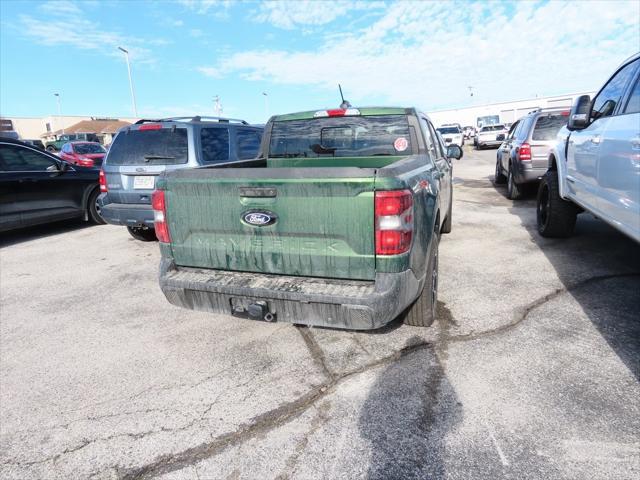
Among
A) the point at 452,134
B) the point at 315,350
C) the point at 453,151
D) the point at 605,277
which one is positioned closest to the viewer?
the point at 315,350

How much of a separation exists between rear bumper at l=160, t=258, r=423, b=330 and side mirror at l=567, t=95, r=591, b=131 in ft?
9.80

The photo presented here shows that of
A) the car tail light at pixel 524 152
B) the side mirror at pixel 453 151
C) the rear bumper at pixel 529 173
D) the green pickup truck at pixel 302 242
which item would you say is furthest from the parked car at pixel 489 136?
the green pickup truck at pixel 302 242

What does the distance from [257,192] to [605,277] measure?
380 centimetres

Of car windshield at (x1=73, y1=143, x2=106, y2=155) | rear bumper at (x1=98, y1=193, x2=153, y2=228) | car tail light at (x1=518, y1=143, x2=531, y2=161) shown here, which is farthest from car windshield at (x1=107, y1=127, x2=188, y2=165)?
car windshield at (x1=73, y1=143, x2=106, y2=155)

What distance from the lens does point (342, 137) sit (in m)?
4.09

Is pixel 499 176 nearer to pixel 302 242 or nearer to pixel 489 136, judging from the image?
pixel 302 242

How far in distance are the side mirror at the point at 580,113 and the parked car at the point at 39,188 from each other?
26.5 ft

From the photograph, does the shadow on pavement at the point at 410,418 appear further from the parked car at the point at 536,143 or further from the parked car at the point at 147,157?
the parked car at the point at 536,143

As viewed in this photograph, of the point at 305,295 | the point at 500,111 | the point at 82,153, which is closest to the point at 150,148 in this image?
the point at 305,295

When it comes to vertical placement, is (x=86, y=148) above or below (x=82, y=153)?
above

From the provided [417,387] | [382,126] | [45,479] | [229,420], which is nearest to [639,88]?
[382,126]

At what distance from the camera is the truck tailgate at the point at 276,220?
2.45 metres

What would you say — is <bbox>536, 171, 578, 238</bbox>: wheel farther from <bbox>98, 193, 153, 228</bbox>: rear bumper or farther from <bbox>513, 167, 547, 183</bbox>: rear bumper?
<bbox>98, 193, 153, 228</bbox>: rear bumper

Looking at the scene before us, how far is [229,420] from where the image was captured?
2.43m
